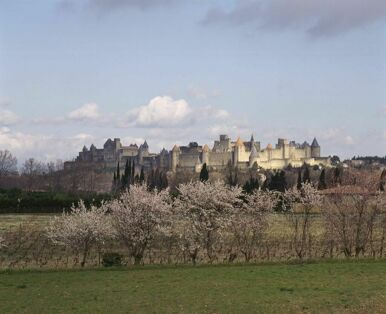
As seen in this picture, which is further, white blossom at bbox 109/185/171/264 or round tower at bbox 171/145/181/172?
round tower at bbox 171/145/181/172

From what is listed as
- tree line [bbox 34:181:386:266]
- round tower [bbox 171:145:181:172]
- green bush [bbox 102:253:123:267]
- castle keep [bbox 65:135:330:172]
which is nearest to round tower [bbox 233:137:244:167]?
castle keep [bbox 65:135:330:172]

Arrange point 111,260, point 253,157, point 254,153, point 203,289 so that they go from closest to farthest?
point 203,289, point 111,260, point 253,157, point 254,153

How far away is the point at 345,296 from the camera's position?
1391 centimetres

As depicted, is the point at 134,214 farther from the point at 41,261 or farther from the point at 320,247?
the point at 320,247

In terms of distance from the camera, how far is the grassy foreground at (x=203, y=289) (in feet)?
42.2

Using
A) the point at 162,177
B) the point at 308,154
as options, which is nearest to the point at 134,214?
the point at 162,177

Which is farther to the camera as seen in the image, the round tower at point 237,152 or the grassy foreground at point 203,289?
the round tower at point 237,152

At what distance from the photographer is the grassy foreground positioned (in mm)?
12852

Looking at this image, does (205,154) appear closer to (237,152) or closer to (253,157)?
(237,152)

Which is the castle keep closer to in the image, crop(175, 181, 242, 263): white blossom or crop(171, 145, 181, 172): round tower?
crop(171, 145, 181, 172): round tower

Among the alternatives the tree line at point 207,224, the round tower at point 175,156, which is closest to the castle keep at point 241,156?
the round tower at point 175,156

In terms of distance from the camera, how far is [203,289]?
1567cm

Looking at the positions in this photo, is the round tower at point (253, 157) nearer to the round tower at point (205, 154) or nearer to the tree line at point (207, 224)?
the round tower at point (205, 154)

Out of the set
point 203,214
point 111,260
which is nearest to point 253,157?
point 203,214
